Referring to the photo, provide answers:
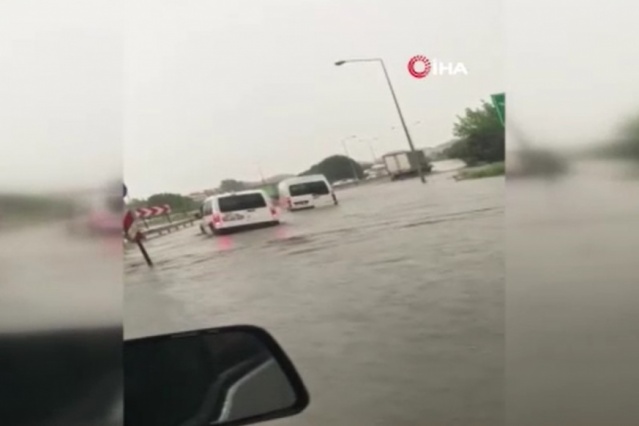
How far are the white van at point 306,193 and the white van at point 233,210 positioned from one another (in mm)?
32

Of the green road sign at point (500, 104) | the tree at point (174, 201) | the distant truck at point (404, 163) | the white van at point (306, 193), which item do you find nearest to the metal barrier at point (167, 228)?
the tree at point (174, 201)

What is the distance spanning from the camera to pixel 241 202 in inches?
59.4

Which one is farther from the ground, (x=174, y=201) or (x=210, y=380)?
(x=174, y=201)

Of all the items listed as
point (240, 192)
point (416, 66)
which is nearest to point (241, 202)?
point (240, 192)

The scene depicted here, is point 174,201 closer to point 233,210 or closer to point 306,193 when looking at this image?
point 233,210

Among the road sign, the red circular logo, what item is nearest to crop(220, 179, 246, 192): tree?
the road sign

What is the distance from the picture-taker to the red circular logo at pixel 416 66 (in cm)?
151

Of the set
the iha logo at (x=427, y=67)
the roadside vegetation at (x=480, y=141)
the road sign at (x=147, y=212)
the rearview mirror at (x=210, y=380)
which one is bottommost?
the rearview mirror at (x=210, y=380)

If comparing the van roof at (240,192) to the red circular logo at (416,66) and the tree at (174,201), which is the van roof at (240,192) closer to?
the tree at (174,201)

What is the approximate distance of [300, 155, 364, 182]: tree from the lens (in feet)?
4.93

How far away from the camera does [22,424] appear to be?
5.01 ft

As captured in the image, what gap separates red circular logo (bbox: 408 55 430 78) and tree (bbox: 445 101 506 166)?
0.35ft

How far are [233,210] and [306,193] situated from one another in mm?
139

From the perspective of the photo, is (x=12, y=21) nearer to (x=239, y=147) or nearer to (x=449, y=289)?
(x=239, y=147)
